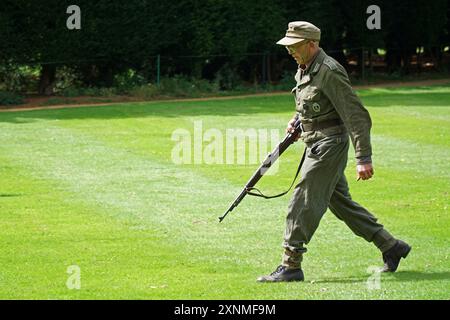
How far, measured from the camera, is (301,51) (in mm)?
8797

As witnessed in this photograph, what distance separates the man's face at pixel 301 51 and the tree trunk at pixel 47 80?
64.5ft

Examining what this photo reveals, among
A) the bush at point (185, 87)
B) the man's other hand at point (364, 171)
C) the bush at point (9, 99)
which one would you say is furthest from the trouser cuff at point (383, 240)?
the bush at point (185, 87)

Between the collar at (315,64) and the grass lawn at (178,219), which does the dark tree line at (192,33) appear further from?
the collar at (315,64)

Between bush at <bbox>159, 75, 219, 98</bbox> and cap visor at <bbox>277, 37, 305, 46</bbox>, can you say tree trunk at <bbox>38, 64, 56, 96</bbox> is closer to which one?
bush at <bbox>159, 75, 219, 98</bbox>

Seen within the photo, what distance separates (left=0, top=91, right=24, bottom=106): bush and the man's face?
18.2 meters

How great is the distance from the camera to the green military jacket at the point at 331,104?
8.58 metres

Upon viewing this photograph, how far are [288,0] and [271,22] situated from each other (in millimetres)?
1215

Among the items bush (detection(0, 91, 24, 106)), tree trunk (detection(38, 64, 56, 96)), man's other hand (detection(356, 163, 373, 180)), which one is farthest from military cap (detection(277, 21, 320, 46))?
tree trunk (detection(38, 64, 56, 96))

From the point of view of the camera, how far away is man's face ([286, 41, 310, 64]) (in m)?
8.75

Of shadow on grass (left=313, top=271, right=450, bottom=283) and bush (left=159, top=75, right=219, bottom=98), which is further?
bush (left=159, top=75, right=219, bottom=98)

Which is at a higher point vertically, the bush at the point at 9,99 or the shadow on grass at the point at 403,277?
the bush at the point at 9,99

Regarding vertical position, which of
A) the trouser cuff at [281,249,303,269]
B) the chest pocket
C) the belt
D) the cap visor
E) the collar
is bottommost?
the trouser cuff at [281,249,303,269]

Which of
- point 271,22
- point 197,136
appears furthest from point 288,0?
point 197,136
